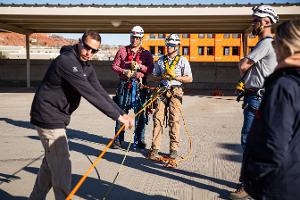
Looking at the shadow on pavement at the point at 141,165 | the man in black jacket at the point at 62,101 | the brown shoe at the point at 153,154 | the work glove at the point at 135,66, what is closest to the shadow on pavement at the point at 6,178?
the shadow on pavement at the point at 141,165

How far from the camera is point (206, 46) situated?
254ft

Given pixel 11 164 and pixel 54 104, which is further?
pixel 11 164

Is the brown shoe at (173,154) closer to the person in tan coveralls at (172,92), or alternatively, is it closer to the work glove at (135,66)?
the person in tan coveralls at (172,92)

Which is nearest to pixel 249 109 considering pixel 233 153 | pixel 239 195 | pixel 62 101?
pixel 239 195

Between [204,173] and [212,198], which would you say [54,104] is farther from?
[204,173]

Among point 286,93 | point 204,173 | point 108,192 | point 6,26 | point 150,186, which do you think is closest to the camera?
point 286,93

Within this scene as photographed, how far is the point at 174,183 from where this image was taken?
198 inches

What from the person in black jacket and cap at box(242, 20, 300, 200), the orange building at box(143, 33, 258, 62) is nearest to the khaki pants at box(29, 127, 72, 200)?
the person in black jacket and cap at box(242, 20, 300, 200)

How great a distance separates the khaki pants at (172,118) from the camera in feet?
19.8

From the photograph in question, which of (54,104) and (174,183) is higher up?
(54,104)

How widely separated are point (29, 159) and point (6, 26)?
15.3 m

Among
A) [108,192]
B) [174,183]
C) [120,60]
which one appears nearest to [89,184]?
[108,192]

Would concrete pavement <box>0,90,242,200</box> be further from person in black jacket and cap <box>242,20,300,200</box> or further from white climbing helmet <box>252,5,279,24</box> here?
person in black jacket and cap <box>242,20,300,200</box>

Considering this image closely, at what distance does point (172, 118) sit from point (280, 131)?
4076 millimetres
